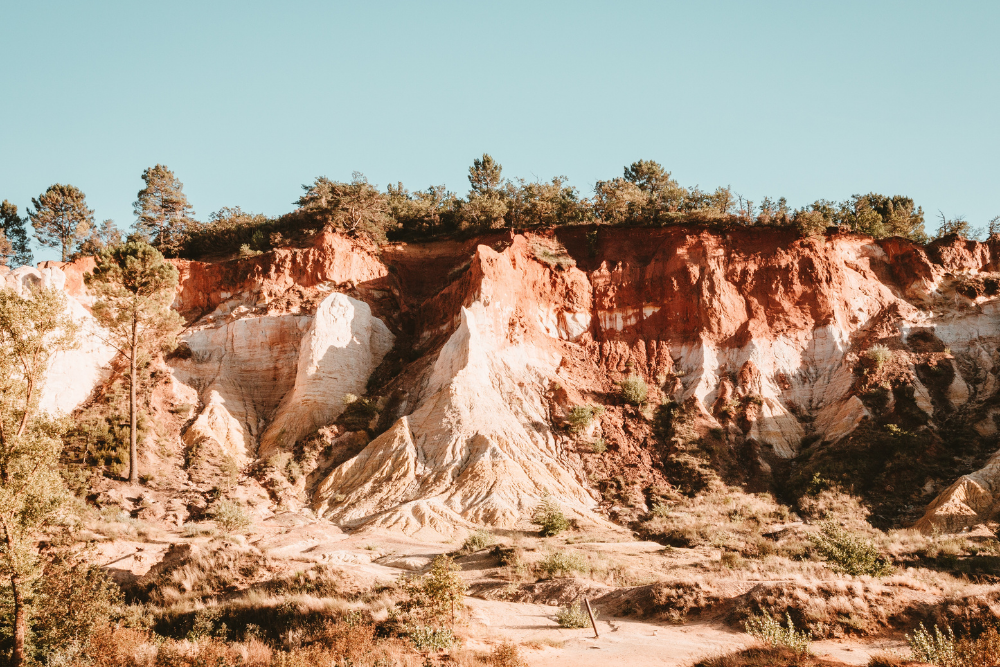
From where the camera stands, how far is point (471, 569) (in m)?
18.5

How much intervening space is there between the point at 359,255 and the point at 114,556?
81.2 ft

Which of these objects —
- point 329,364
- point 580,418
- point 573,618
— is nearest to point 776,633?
point 573,618

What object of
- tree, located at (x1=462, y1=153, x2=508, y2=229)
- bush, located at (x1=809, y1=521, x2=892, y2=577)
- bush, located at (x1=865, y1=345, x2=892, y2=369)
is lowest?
bush, located at (x1=809, y1=521, x2=892, y2=577)

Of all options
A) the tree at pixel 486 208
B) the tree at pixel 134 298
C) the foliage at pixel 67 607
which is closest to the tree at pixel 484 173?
the tree at pixel 486 208

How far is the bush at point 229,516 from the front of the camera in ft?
74.0

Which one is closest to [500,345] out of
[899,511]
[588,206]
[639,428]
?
[639,428]

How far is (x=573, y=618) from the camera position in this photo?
13.0m

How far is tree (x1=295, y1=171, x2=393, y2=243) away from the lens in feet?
140

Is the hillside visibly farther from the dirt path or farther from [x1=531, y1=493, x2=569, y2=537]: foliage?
[x1=531, y1=493, x2=569, y2=537]: foliage

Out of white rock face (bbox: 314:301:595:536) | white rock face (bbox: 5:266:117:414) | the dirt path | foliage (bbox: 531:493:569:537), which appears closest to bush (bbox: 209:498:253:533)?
white rock face (bbox: 314:301:595:536)

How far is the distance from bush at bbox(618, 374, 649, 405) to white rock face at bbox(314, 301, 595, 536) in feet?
10.9

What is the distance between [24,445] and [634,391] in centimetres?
2379

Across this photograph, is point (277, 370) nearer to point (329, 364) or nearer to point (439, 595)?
point (329, 364)

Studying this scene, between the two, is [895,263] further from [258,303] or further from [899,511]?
[258,303]
